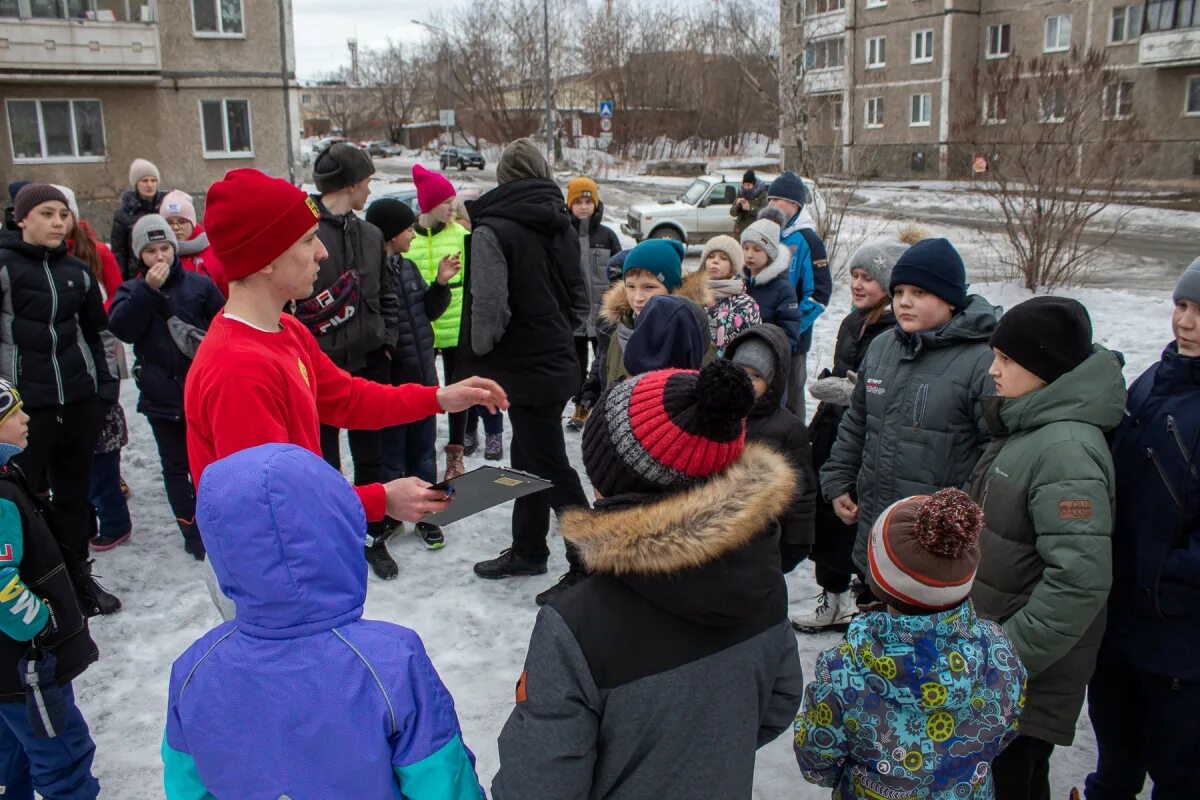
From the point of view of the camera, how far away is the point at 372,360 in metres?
4.97

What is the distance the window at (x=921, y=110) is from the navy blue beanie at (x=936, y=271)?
4075cm

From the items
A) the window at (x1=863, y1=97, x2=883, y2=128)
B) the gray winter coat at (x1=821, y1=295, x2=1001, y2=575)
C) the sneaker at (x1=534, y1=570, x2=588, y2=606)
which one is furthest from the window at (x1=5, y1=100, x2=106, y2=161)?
the window at (x1=863, y1=97, x2=883, y2=128)

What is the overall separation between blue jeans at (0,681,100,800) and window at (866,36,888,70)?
44.9 meters

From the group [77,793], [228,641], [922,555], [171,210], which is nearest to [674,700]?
[922,555]

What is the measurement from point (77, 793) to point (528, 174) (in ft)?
10.7

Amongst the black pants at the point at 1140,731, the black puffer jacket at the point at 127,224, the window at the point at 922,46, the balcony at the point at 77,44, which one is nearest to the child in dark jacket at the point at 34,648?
the black pants at the point at 1140,731

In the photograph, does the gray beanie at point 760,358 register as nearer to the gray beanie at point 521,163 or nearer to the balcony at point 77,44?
the gray beanie at point 521,163

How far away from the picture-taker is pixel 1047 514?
2.42m

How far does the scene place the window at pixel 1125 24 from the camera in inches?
1328

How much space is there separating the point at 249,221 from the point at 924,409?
233 centimetres

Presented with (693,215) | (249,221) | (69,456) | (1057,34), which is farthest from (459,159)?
(249,221)

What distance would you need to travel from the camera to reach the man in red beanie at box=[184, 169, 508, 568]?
234cm

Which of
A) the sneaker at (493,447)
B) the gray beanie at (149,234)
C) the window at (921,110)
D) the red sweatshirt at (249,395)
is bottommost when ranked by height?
the sneaker at (493,447)

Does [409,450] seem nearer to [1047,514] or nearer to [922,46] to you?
[1047,514]
